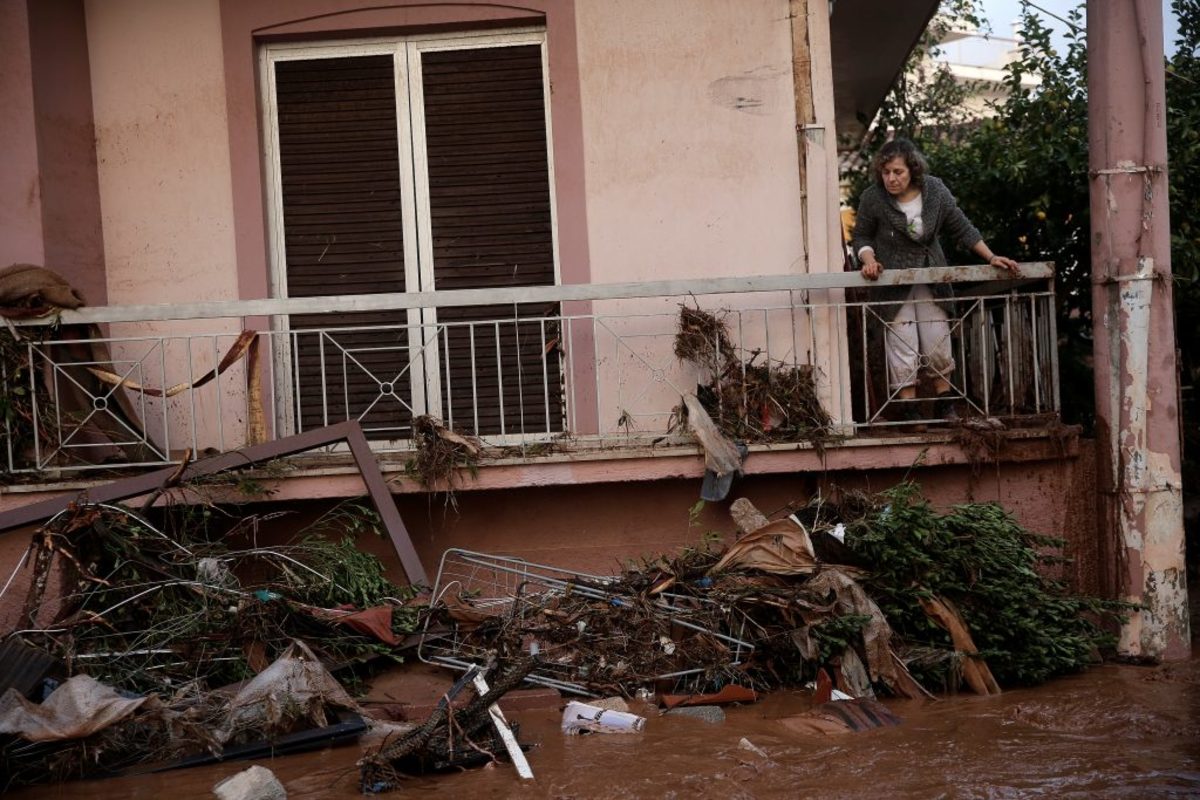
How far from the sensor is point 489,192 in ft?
24.9

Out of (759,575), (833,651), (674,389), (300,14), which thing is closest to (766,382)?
(674,389)

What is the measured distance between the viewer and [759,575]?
6.20m

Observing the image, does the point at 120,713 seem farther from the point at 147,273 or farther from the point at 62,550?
the point at 147,273

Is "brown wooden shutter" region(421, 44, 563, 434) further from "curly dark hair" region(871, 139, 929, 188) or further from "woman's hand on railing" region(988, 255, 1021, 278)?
"woman's hand on railing" region(988, 255, 1021, 278)

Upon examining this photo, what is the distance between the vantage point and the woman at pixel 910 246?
23.2 ft

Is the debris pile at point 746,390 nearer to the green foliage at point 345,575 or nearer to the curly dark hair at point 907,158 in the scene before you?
the curly dark hair at point 907,158

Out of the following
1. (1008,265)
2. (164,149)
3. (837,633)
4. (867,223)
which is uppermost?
(164,149)

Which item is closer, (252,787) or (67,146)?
(252,787)

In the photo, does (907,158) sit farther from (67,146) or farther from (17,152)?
(17,152)

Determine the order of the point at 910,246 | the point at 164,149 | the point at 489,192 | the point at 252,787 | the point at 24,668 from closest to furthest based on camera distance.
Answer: the point at 252,787 → the point at 24,668 → the point at 910,246 → the point at 164,149 → the point at 489,192

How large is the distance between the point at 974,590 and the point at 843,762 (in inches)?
58.8

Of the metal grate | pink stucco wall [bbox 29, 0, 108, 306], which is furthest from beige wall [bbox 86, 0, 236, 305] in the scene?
the metal grate

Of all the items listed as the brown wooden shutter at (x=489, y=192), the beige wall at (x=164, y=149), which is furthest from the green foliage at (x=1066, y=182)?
the beige wall at (x=164, y=149)

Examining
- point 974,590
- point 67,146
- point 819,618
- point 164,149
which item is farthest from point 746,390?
point 67,146
